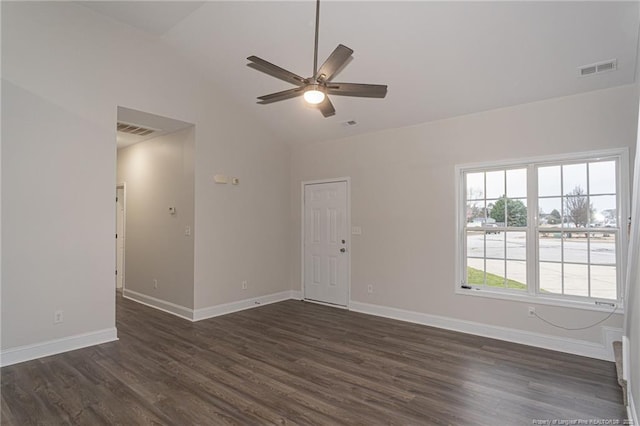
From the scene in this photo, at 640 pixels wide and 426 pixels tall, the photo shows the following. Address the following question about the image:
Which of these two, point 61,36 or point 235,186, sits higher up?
point 61,36

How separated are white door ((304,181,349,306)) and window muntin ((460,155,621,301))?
1927 mm

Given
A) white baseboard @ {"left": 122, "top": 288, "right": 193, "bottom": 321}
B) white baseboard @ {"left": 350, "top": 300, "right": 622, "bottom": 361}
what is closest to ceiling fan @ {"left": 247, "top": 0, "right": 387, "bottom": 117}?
white baseboard @ {"left": 350, "top": 300, "right": 622, "bottom": 361}

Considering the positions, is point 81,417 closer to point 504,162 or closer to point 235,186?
point 235,186

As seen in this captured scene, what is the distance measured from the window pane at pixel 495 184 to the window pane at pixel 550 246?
0.68 m

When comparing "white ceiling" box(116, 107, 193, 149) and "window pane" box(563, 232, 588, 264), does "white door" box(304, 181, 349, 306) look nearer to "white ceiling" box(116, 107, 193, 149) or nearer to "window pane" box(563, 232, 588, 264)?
"white ceiling" box(116, 107, 193, 149)

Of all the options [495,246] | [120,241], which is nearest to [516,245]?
[495,246]

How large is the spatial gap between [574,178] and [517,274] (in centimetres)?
125

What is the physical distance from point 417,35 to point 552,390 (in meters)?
3.48

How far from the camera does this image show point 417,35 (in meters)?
3.56

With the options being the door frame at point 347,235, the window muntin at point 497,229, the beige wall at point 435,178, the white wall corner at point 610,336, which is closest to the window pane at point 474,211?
the window muntin at point 497,229

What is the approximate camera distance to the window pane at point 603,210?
3652mm

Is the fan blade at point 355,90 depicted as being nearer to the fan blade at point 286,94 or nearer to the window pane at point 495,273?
the fan blade at point 286,94

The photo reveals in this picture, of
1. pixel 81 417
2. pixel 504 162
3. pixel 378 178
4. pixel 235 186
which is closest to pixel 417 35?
pixel 504 162

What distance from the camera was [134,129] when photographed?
5.38 metres
